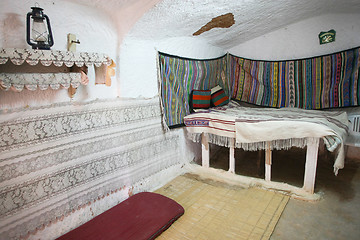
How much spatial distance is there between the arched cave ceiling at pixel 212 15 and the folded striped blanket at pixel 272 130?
0.98 m

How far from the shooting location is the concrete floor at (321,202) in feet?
5.00

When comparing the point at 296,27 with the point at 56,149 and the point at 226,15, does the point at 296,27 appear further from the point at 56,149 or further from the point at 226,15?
the point at 56,149

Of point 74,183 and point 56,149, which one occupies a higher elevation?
point 56,149

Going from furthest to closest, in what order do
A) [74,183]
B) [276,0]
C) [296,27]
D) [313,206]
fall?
[296,27], [276,0], [313,206], [74,183]

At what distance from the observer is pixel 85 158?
1.64 meters

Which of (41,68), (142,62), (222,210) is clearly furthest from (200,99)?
(41,68)

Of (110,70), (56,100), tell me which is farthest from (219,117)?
(56,100)

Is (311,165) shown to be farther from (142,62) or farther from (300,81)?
(142,62)

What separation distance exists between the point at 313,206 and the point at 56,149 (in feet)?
6.82

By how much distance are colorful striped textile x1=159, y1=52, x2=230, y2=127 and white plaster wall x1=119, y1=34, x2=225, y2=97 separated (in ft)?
0.30

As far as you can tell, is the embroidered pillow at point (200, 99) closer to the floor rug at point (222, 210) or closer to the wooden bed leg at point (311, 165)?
the floor rug at point (222, 210)

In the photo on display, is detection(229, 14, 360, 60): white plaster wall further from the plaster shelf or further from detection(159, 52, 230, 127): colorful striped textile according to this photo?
the plaster shelf

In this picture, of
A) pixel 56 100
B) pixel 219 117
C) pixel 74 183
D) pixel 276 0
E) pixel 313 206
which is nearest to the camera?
pixel 56 100

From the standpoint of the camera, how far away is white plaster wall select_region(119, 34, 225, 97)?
1907mm
